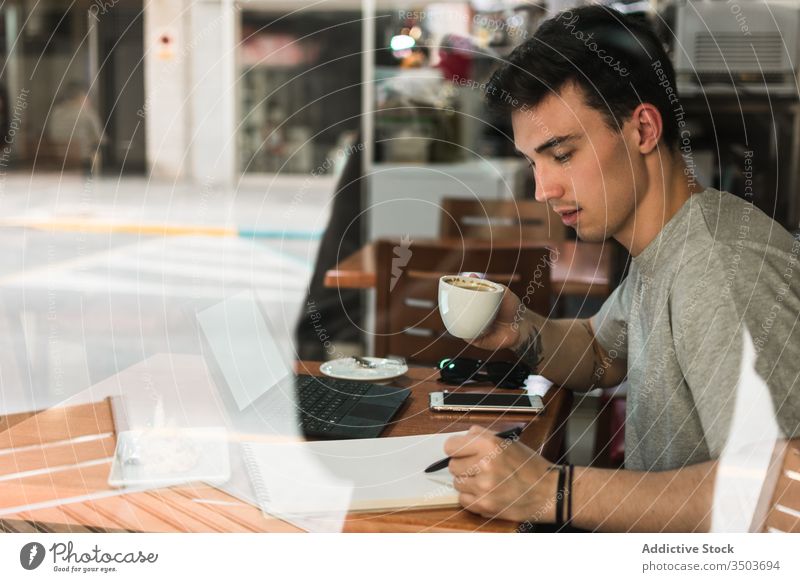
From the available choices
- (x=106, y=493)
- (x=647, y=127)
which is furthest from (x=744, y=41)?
(x=106, y=493)

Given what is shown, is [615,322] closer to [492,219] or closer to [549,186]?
[549,186]

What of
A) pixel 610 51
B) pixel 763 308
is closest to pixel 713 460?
pixel 763 308

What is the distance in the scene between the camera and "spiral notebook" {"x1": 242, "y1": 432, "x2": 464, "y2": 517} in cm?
93

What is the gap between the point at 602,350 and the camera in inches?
54.4

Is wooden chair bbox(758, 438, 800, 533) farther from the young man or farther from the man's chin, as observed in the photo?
the man's chin

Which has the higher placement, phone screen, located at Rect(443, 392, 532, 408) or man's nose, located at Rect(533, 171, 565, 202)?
man's nose, located at Rect(533, 171, 565, 202)

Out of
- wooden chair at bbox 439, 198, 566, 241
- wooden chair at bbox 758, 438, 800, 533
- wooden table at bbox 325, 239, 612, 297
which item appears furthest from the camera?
wooden chair at bbox 439, 198, 566, 241

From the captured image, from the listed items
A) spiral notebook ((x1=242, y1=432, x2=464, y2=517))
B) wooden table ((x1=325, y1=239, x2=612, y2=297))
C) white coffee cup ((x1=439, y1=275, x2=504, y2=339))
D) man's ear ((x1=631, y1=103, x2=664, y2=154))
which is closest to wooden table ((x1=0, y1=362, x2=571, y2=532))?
spiral notebook ((x1=242, y1=432, x2=464, y2=517))

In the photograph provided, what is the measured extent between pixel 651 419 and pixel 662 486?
6.3 inches

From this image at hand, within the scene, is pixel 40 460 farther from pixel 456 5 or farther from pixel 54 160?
pixel 456 5

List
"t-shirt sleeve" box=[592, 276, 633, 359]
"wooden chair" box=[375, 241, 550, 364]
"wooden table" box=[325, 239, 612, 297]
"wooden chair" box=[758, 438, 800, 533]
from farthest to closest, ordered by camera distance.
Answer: "wooden table" box=[325, 239, 612, 297], "wooden chair" box=[375, 241, 550, 364], "t-shirt sleeve" box=[592, 276, 633, 359], "wooden chair" box=[758, 438, 800, 533]

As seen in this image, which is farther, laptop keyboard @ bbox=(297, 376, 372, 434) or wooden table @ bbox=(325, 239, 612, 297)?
wooden table @ bbox=(325, 239, 612, 297)

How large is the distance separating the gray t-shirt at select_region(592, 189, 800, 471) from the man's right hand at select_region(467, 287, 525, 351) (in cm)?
23

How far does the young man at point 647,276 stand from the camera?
0.98 meters
